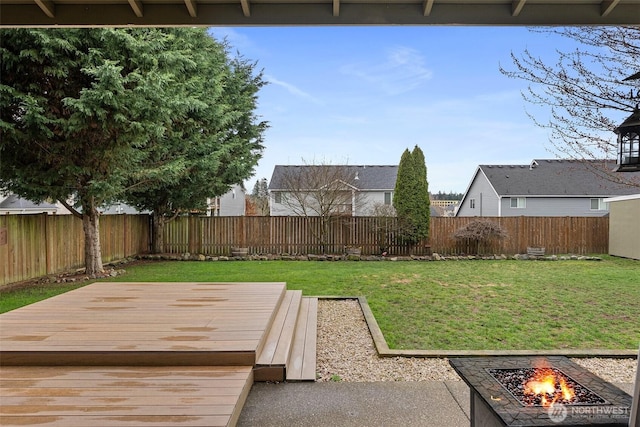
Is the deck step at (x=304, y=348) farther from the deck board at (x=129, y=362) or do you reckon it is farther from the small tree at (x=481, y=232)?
the small tree at (x=481, y=232)

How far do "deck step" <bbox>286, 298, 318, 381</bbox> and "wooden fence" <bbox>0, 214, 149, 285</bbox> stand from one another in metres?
5.11

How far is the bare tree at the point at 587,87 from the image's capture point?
10.1ft

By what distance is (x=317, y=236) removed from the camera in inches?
469

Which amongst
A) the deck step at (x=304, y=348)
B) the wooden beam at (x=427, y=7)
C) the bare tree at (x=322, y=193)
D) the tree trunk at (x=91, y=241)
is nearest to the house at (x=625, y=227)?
the bare tree at (x=322, y=193)

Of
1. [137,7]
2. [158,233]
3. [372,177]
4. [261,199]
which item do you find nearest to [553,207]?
[372,177]

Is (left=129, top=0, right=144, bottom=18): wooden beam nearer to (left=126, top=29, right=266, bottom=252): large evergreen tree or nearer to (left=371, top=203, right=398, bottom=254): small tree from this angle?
(left=126, top=29, right=266, bottom=252): large evergreen tree

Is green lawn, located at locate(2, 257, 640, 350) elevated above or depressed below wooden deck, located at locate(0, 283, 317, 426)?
below

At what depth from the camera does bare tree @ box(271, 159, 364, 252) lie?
12.0 metres

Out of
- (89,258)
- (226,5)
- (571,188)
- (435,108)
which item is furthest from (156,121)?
(571,188)

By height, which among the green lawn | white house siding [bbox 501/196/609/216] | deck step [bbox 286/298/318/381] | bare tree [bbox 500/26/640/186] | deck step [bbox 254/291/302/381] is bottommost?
the green lawn

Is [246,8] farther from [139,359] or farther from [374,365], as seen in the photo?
[374,365]

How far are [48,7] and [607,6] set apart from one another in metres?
3.33

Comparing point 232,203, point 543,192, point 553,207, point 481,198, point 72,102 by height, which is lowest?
point 553,207

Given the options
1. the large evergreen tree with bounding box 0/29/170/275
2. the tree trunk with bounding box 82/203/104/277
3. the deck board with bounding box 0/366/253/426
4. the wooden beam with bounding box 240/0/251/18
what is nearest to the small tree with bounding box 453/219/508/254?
the large evergreen tree with bounding box 0/29/170/275
